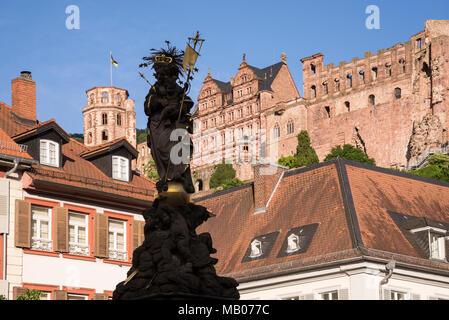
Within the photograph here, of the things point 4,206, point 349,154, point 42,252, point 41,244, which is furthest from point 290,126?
point 4,206

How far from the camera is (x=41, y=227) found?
36.5m

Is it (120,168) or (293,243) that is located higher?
(120,168)

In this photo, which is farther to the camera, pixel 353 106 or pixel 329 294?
pixel 353 106

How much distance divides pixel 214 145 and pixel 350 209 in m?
114

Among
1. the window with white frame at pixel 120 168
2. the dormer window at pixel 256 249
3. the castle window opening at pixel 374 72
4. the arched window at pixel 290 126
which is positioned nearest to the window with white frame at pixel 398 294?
the dormer window at pixel 256 249

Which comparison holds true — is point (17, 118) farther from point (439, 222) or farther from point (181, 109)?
point (181, 109)

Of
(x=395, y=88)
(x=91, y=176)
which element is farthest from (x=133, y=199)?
(x=395, y=88)

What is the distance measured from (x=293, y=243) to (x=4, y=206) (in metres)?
16.6

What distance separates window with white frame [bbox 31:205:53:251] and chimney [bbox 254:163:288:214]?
61.5 ft

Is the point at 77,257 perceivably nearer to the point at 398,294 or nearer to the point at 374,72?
the point at 398,294

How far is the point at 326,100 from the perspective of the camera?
151 metres

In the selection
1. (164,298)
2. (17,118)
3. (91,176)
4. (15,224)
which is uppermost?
(17,118)

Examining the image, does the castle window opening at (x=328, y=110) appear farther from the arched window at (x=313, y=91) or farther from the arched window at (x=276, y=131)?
the arched window at (x=276, y=131)

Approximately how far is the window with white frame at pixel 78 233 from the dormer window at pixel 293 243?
1259cm
